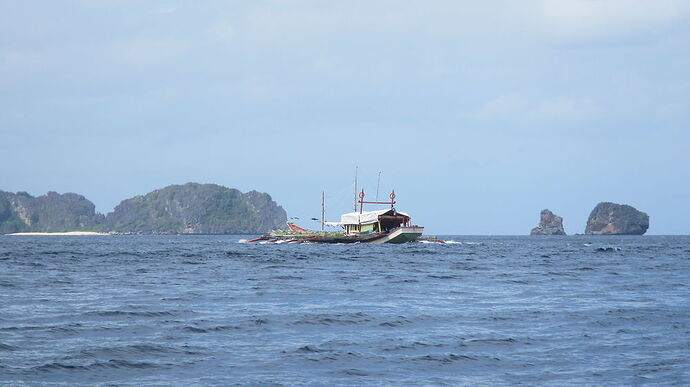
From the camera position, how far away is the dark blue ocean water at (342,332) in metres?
21.7

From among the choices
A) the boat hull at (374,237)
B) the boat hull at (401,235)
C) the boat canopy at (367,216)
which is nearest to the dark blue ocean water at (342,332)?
the boat hull at (401,235)

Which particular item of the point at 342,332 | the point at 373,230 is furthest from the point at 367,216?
the point at 342,332

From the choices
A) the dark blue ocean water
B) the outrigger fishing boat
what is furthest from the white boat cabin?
the dark blue ocean water

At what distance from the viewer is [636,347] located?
25.9 m

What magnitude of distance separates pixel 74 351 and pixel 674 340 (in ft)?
64.2

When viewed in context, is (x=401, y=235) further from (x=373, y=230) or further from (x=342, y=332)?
(x=342, y=332)

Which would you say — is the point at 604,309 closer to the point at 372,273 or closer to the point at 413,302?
the point at 413,302

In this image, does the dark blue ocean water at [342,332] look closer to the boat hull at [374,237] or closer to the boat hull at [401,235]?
the boat hull at [401,235]

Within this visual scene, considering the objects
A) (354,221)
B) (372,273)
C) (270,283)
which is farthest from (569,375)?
(354,221)

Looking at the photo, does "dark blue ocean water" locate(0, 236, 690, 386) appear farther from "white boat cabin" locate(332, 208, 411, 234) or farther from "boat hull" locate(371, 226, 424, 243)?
"white boat cabin" locate(332, 208, 411, 234)

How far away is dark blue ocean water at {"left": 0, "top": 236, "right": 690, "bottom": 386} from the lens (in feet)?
71.2

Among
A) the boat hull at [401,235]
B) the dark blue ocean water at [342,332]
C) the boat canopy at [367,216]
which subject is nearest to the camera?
the dark blue ocean water at [342,332]

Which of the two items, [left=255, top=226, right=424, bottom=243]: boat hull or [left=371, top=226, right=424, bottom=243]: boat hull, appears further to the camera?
[left=255, top=226, right=424, bottom=243]: boat hull

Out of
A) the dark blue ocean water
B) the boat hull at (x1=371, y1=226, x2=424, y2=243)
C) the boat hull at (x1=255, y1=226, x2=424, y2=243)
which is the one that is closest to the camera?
the dark blue ocean water
